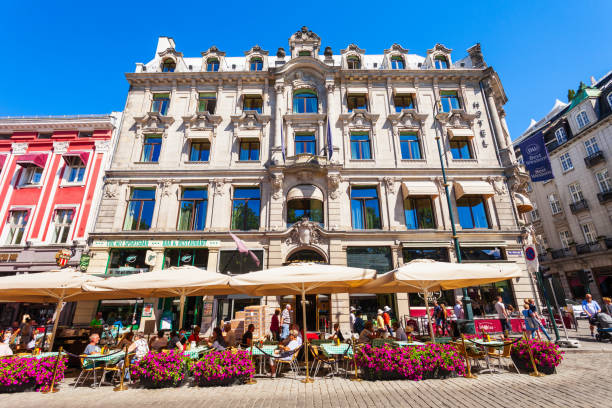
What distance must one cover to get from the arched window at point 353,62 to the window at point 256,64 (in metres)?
7.28

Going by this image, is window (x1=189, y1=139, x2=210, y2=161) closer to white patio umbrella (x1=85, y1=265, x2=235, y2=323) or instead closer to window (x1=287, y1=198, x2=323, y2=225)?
window (x1=287, y1=198, x2=323, y2=225)

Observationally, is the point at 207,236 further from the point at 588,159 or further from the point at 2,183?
the point at 588,159

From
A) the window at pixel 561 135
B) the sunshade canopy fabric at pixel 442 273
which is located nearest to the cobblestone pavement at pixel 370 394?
the sunshade canopy fabric at pixel 442 273

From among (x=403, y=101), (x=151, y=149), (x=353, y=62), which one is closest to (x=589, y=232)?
(x=403, y=101)

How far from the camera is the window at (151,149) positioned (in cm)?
2017

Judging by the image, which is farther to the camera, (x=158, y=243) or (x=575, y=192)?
(x=575, y=192)

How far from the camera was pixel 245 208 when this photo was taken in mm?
18797

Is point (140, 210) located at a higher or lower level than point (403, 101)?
lower

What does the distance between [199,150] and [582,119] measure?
39879 mm

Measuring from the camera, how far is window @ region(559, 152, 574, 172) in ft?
104

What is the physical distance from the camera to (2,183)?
19938 millimetres

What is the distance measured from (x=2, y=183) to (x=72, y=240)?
7.73m

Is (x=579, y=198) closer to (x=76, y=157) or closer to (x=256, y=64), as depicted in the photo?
(x=256, y=64)

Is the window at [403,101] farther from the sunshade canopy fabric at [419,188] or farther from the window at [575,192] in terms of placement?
the window at [575,192]
